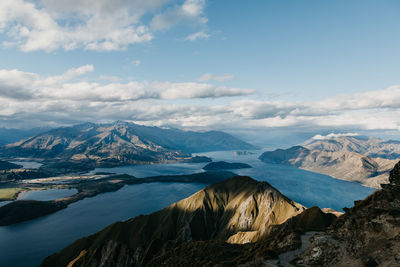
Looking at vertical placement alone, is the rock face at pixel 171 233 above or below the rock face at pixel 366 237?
below

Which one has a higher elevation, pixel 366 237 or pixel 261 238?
pixel 366 237

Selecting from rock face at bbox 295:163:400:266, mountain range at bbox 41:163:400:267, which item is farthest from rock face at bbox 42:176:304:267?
rock face at bbox 295:163:400:266

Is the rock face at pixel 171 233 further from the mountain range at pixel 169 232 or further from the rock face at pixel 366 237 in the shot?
the rock face at pixel 366 237

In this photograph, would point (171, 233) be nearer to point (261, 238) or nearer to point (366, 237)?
point (261, 238)

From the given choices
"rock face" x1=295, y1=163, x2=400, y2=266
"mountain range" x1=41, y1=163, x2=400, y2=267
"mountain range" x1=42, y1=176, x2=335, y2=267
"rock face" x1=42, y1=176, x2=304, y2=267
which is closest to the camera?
"rock face" x1=295, y1=163, x2=400, y2=266

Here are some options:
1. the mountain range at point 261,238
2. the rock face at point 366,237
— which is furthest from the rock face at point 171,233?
the rock face at point 366,237

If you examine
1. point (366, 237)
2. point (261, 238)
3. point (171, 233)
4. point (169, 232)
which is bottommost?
point (171, 233)

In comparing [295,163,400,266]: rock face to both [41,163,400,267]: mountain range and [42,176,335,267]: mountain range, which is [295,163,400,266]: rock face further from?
[42,176,335,267]: mountain range

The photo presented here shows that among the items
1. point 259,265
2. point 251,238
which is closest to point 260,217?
point 251,238

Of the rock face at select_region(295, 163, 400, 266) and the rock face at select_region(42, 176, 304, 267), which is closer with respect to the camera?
the rock face at select_region(295, 163, 400, 266)

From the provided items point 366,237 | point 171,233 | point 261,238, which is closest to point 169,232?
point 171,233
